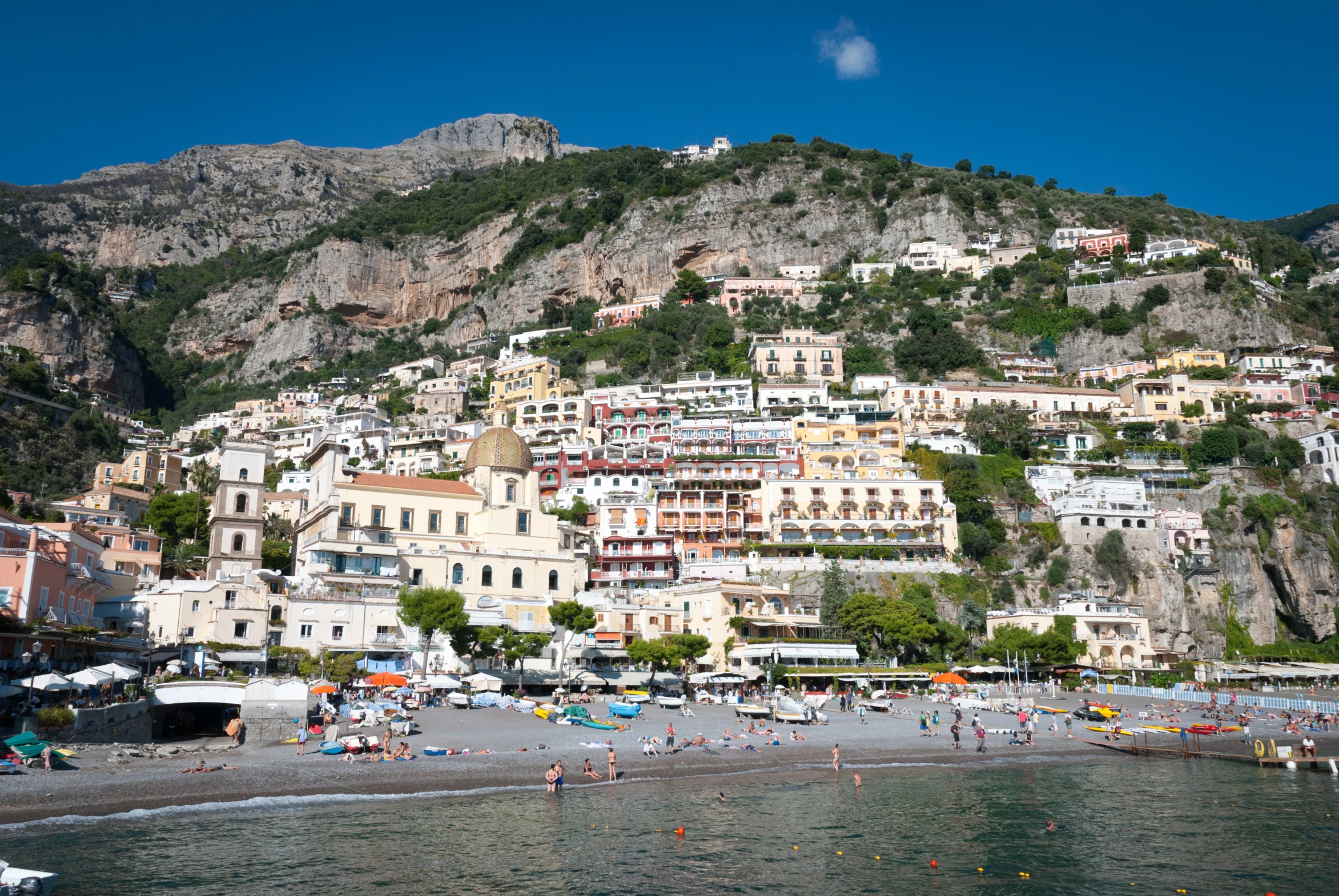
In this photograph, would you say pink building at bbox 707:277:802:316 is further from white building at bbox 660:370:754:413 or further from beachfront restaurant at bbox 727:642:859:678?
beachfront restaurant at bbox 727:642:859:678

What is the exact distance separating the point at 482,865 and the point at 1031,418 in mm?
83485

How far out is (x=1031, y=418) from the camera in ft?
316

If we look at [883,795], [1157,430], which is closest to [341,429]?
[1157,430]

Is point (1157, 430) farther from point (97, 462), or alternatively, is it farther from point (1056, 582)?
point (97, 462)

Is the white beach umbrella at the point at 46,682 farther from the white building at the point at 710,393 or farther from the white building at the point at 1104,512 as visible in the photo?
the white building at the point at 710,393

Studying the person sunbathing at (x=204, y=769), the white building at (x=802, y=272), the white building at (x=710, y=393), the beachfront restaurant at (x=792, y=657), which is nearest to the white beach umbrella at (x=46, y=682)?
the person sunbathing at (x=204, y=769)

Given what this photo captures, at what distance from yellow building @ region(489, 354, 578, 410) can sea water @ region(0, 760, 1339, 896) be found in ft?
264

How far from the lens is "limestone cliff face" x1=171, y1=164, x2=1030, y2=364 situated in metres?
145

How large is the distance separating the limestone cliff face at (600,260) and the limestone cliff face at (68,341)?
1096 inches

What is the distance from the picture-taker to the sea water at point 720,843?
22.1m

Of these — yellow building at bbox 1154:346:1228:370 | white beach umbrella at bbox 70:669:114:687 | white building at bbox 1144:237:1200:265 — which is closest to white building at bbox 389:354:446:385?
yellow building at bbox 1154:346:1228:370

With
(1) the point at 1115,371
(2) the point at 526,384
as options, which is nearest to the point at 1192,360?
(1) the point at 1115,371

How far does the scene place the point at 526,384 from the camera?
374 feet

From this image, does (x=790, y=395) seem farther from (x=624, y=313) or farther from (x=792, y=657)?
(x=792, y=657)
